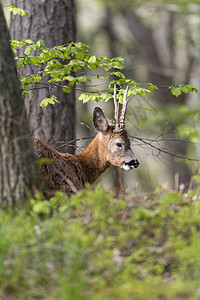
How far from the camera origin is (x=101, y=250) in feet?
14.9

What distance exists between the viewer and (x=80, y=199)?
519 cm

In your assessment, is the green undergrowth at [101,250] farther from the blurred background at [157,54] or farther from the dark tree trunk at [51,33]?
the blurred background at [157,54]

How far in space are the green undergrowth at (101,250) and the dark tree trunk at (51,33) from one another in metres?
4.15

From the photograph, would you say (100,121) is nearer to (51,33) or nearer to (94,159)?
(94,159)

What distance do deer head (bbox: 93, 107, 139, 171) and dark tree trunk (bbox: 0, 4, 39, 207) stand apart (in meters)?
3.16

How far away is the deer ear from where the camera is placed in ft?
28.6

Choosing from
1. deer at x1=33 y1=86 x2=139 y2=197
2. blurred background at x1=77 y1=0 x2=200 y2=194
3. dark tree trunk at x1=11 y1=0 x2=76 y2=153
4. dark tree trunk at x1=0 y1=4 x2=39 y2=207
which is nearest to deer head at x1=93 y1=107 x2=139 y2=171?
deer at x1=33 y1=86 x2=139 y2=197

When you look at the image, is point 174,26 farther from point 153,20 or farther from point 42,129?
point 42,129

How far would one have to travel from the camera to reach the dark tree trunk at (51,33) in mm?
9375

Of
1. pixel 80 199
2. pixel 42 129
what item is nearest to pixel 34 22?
pixel 42 129

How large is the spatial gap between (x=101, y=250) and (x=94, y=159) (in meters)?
4.27

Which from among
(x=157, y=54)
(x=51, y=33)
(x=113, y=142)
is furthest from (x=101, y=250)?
(x=157, y=54)

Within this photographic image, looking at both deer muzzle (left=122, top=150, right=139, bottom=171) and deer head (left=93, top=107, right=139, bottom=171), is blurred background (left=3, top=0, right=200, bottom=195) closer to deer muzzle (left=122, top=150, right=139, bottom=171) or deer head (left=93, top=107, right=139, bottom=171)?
deer head (left=93, top=107, right=139, bottom=171)

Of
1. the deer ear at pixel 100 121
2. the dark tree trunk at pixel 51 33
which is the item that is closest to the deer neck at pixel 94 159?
the deer ear at pixel 100 121
